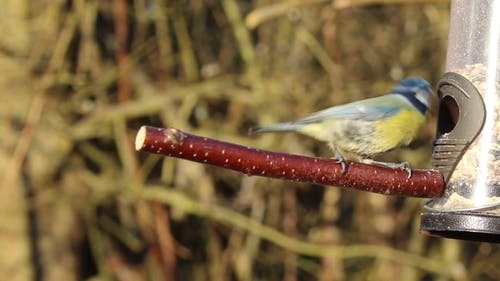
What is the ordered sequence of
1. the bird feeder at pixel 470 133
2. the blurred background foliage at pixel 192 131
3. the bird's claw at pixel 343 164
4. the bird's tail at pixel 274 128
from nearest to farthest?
the bird's claw at pixel 343 164 < the bird feeder at pixel 470 133 < the bird's tail at pixel 274 128 < the blurred background foliage at pixel 192 131

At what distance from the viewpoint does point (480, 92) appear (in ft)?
12.9

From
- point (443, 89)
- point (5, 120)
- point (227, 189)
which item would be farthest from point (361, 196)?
point (443, 89)

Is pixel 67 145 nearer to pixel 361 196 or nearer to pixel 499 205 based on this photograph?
pixel 361 196

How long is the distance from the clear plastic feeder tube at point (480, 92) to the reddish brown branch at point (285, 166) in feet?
0.51

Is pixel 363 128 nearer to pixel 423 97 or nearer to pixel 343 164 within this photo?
pixel 423 97

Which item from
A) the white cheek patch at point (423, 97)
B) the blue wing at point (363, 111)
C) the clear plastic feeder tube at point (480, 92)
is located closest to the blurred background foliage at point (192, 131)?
the white cheek patch at point (423, 97)

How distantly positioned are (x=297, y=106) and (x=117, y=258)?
1562mm

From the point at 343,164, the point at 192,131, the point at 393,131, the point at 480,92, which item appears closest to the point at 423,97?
the point at 393,131

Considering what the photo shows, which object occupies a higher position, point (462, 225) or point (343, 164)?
point (343, 164)

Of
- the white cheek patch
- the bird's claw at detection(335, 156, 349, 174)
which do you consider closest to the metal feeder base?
the bird's claw at detection(335, 156, 349, 174)

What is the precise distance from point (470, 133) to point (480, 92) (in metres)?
0.17

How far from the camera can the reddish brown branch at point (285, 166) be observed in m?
2.75

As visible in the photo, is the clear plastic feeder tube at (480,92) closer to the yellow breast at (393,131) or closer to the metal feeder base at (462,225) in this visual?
the metal feeder base at (462,225)

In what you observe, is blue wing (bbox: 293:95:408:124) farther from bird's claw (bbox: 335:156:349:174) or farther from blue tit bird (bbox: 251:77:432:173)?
bird's claw (bbox: 335:156:349:174)
